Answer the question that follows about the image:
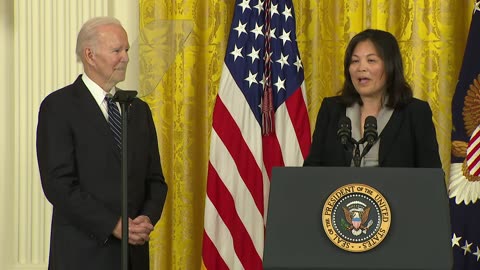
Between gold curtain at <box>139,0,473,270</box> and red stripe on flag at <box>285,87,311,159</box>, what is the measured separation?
0.35 m

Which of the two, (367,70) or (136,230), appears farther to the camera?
(367,70)

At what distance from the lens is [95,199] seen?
3277mm

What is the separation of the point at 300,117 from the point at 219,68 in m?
0.72

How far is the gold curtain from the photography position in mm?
5148

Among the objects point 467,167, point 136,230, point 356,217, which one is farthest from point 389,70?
point 136,230

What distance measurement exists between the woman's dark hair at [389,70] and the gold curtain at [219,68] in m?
1.53

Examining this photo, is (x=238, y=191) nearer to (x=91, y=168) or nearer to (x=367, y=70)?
(x=367, y=70)

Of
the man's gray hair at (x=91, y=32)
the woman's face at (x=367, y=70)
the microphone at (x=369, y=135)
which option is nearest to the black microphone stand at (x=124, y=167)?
the man's gray hair at (x=91, y=32)

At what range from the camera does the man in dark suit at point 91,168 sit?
323 centimetres

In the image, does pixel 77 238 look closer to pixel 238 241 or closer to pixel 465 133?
pixel 238 241

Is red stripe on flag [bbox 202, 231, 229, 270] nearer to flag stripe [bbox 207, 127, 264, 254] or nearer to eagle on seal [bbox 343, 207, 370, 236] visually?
flag stripe [bbox 207, 127, 264, 254]

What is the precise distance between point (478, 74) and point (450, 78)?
24.3 inches

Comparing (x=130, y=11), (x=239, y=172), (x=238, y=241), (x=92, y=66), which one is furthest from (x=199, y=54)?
(x=92, y=66)

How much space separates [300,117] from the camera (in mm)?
4977
